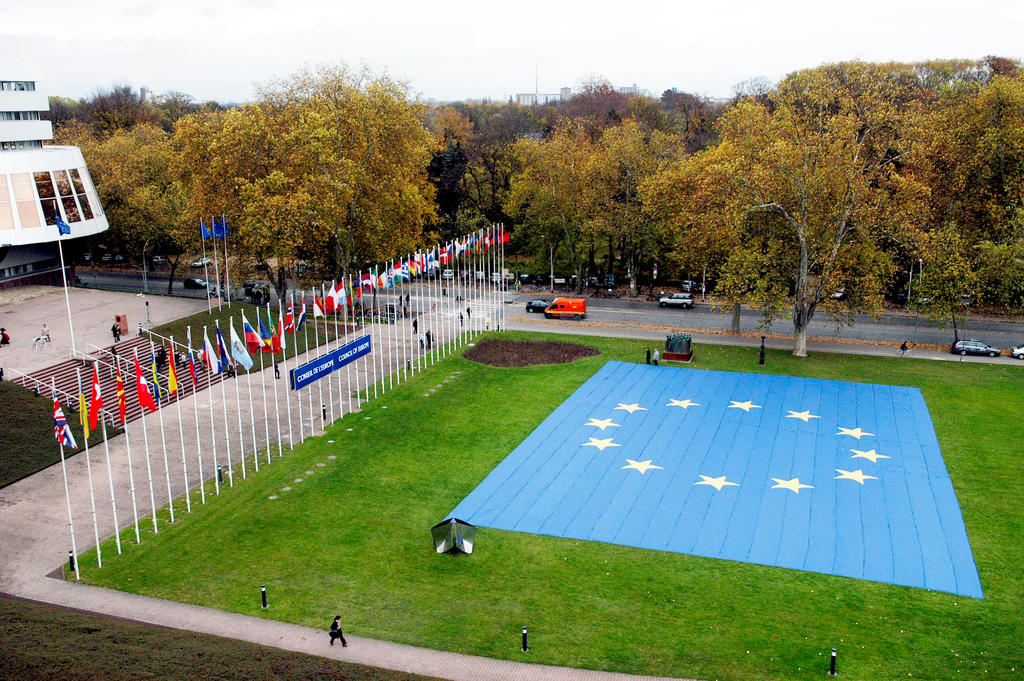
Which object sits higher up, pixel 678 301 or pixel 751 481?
pixel 678 301

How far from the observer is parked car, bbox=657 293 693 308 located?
68.6 meters

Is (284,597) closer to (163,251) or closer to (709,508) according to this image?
(709,508)

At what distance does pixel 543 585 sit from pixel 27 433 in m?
24.6

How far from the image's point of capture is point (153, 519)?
1140 inches

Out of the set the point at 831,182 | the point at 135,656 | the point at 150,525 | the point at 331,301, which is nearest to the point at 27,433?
the point at 150,525

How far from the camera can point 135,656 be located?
64.0 ft

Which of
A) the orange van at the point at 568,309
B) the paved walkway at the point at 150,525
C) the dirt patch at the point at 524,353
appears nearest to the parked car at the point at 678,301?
the orange van at the point at 568,309

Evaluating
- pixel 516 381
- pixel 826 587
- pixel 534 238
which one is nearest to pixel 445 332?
pixel 516 381

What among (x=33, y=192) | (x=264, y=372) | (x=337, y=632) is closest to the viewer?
(x=337, y=632)

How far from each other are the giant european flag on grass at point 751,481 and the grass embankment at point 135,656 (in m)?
10.4

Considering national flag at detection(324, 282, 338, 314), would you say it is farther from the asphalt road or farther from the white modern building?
the white modern building

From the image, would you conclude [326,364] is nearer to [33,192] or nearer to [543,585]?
[543,585]

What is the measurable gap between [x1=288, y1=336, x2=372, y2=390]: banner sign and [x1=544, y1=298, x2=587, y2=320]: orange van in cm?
2544

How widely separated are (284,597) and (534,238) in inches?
2482
